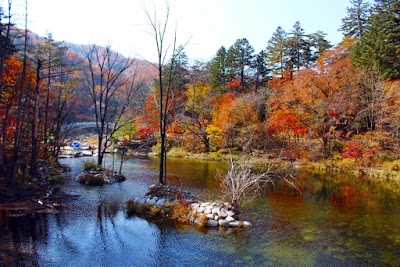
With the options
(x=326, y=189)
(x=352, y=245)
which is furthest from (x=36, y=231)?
(x=326, y=189)

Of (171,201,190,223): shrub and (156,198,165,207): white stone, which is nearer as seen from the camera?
(171,201,190,223): shrub

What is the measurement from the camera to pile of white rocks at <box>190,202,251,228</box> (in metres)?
12.4

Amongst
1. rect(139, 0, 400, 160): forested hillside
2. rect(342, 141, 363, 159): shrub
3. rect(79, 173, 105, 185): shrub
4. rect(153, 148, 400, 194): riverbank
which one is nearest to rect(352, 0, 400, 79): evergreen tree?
rect(139, 0, 400, 160): forested hillside

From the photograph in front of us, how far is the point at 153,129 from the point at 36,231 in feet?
102

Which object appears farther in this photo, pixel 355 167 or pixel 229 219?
pixel 355 167

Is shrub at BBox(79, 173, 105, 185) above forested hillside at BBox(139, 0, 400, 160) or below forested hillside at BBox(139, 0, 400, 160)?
below

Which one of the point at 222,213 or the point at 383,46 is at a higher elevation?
the point at 383,46

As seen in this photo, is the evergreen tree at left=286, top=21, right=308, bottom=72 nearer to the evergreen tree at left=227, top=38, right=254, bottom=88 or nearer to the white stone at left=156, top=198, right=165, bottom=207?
the evergreen tree at left=227, top=38, right=254, bottom=88

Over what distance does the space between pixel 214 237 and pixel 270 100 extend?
2695 centimetres

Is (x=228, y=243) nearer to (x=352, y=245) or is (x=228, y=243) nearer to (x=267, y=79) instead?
(x=352, y=245)

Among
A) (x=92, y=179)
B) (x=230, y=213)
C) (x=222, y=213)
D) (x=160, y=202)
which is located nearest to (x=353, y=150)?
(x=230, y=213)

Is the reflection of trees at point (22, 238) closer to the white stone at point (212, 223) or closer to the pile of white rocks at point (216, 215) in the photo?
the pile of white rocks at point (216, 215)

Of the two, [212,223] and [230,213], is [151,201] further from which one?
[230,213]

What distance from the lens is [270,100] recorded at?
1431 inches
